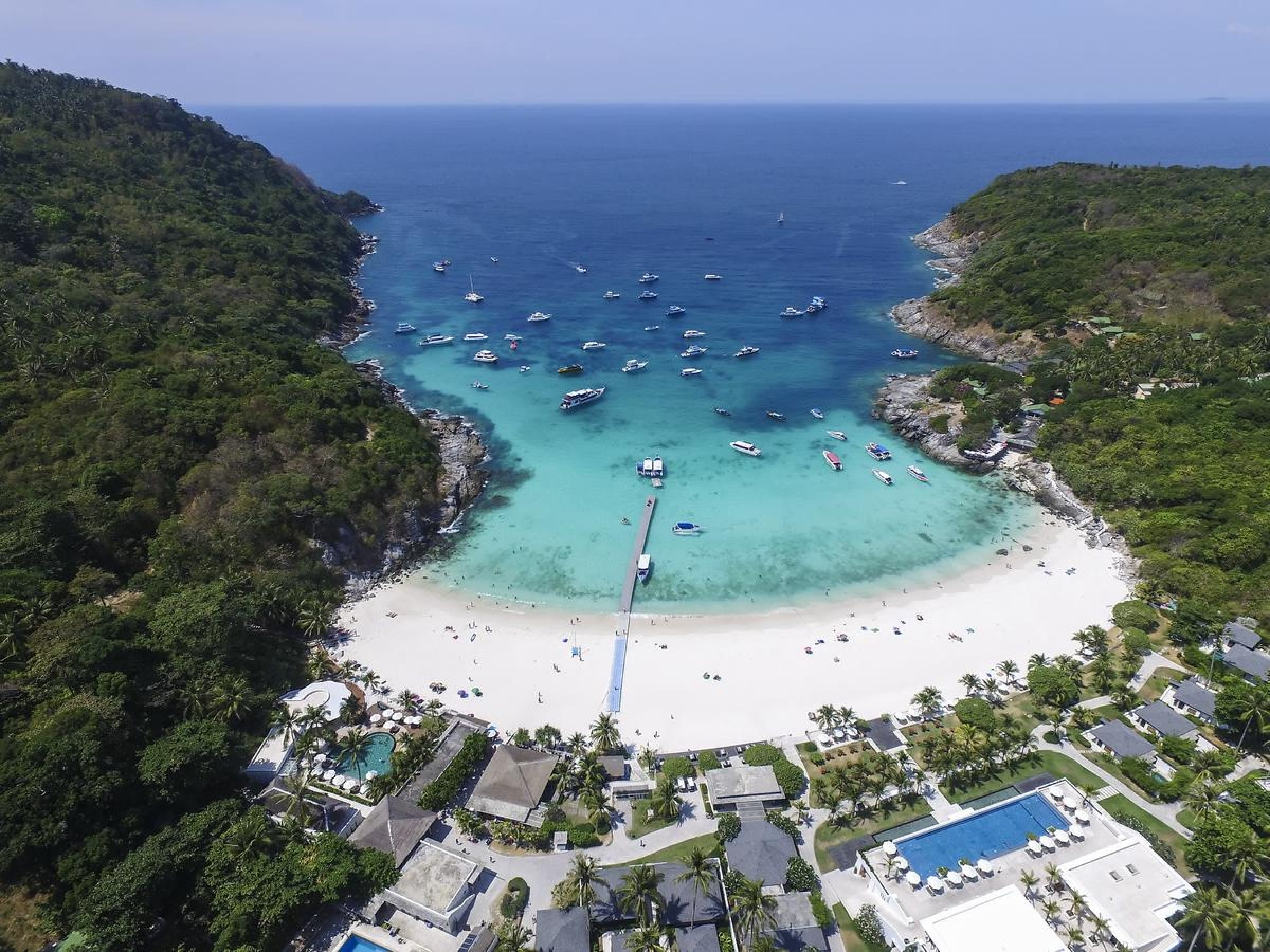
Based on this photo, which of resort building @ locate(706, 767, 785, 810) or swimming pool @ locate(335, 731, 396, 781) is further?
swimming pool @ locate(335, 731, 396, 781)

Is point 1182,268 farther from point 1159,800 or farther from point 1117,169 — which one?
point 1159,800

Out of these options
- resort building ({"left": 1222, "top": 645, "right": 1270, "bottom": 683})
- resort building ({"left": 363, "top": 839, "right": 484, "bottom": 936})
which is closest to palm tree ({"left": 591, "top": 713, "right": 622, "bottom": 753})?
resort building ({"left": 363, "top": 839, "right": 484, "bottom": 936})

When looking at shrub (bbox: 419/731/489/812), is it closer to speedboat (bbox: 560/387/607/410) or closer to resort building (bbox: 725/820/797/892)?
resort building (bbox: 725/820/797/892)

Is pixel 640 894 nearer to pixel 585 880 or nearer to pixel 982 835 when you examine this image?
pixel 585 880

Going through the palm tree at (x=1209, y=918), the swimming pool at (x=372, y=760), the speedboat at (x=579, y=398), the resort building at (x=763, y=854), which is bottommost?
the swimming pool at (x=372, y=760)

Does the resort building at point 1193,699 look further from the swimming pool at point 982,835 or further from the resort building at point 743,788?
the resort building at point 743,788

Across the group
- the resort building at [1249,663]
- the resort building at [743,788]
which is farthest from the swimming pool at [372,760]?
the resort building at [1249,663]

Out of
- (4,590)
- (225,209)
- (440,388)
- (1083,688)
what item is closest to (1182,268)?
(1083,688)
